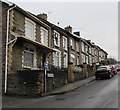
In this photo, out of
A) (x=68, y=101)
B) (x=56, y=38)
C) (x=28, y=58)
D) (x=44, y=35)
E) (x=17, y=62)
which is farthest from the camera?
(x=56, y=38)

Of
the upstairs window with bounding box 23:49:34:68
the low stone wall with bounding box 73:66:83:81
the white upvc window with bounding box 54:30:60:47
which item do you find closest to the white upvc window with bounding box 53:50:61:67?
the white upvc window with bounding box 54:30:60:47

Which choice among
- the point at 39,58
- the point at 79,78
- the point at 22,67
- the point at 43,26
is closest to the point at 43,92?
the point at 22,67

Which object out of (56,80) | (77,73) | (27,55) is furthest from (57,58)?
(56,80)

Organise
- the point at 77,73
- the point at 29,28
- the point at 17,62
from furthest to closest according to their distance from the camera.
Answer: the point at 77,73
the point at 29,28
the point at 17,62

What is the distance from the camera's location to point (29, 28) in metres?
25.2

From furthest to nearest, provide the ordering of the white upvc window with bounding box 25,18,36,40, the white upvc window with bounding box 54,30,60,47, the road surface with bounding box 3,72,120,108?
the white upvc window with bounding box 54,30,60,47
the white upvc window with bounding box 25,18,36,40
the road surface with bounding box 3,72,120,108

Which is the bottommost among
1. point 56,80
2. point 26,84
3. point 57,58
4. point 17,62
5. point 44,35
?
point 26,84

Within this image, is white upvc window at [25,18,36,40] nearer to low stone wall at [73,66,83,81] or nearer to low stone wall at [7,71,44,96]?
low stone wall at [7,71,44,96]

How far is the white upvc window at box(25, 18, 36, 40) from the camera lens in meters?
24.4

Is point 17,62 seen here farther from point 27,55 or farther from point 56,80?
point 56,80

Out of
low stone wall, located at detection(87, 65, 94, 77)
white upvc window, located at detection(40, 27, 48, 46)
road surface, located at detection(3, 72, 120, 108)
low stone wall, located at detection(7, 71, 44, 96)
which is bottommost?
road surface, located at detection(3, 72, 120, 108)

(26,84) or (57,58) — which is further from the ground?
(57,58)

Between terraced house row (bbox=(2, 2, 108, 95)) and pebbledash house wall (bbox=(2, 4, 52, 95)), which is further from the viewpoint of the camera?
terraced house row (bbox=(2, 2, 108, 95))

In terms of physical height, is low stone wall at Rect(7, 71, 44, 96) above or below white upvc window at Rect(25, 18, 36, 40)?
below
